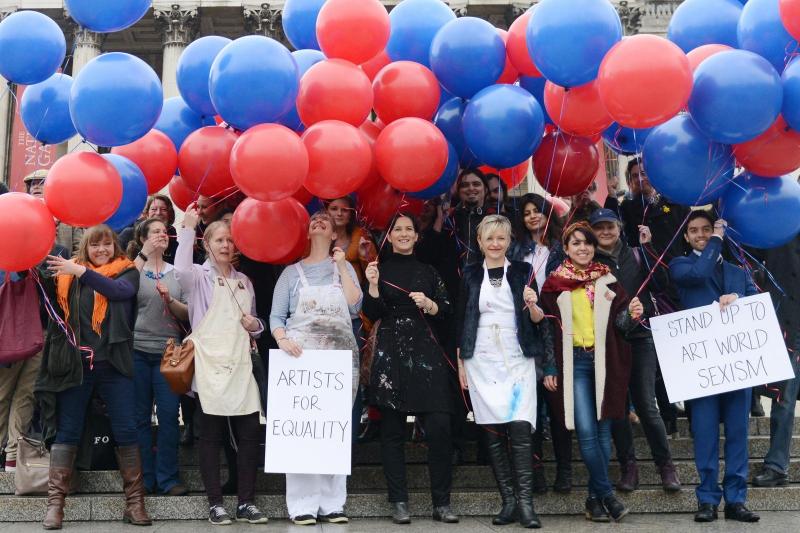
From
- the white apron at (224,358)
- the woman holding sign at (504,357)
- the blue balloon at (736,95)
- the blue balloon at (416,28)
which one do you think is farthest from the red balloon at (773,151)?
the white apron at (224,358)

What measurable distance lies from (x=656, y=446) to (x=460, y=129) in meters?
2.88

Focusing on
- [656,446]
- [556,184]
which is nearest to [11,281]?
[556,184]

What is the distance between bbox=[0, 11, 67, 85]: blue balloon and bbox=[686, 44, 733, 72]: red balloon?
4.45 metres

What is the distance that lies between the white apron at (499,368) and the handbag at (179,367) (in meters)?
1.97

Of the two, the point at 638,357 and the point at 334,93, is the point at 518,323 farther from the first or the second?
the point at 334,93

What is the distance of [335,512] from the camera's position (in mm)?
5691

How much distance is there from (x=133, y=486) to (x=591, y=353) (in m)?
3.36

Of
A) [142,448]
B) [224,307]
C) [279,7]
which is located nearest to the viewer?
[224,307]

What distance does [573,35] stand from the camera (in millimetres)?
5195

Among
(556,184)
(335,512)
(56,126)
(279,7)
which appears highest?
(279,7)

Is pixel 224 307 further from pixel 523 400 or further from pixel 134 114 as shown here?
pixel 523 400

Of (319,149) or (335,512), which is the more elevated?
(319,149)

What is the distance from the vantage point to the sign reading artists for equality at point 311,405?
565 centimetres

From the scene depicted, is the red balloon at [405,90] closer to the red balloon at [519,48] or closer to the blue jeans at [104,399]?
the red balloon at [519,48]
